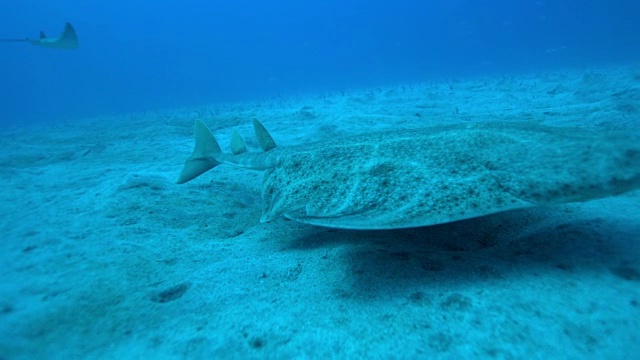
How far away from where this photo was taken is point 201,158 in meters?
4.67

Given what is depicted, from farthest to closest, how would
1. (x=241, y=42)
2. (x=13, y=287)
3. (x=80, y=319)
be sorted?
(x=241, y=42) → (x=13, y=287) → (x=80, y=319)

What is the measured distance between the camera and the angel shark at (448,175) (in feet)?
6.22

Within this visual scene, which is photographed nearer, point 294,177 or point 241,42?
point 294,177

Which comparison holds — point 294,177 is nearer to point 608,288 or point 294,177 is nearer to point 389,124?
point 608,288

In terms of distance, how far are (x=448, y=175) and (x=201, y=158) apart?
3.64 metres

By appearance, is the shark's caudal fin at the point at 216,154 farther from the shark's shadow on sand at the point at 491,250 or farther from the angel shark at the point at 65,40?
the angel shark at the point at 65,40

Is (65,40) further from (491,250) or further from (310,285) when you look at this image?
(491,250)

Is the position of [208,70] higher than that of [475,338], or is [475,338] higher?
[208,70]

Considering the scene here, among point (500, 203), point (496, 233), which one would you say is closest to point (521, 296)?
point (500, 203)

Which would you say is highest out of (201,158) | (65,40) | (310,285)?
(65,40)

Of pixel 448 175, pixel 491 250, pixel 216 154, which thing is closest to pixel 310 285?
pixel 448 175

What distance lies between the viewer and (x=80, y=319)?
6.98 feet

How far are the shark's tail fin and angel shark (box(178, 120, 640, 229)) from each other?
5.88 feet

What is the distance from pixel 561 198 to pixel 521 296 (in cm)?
63
